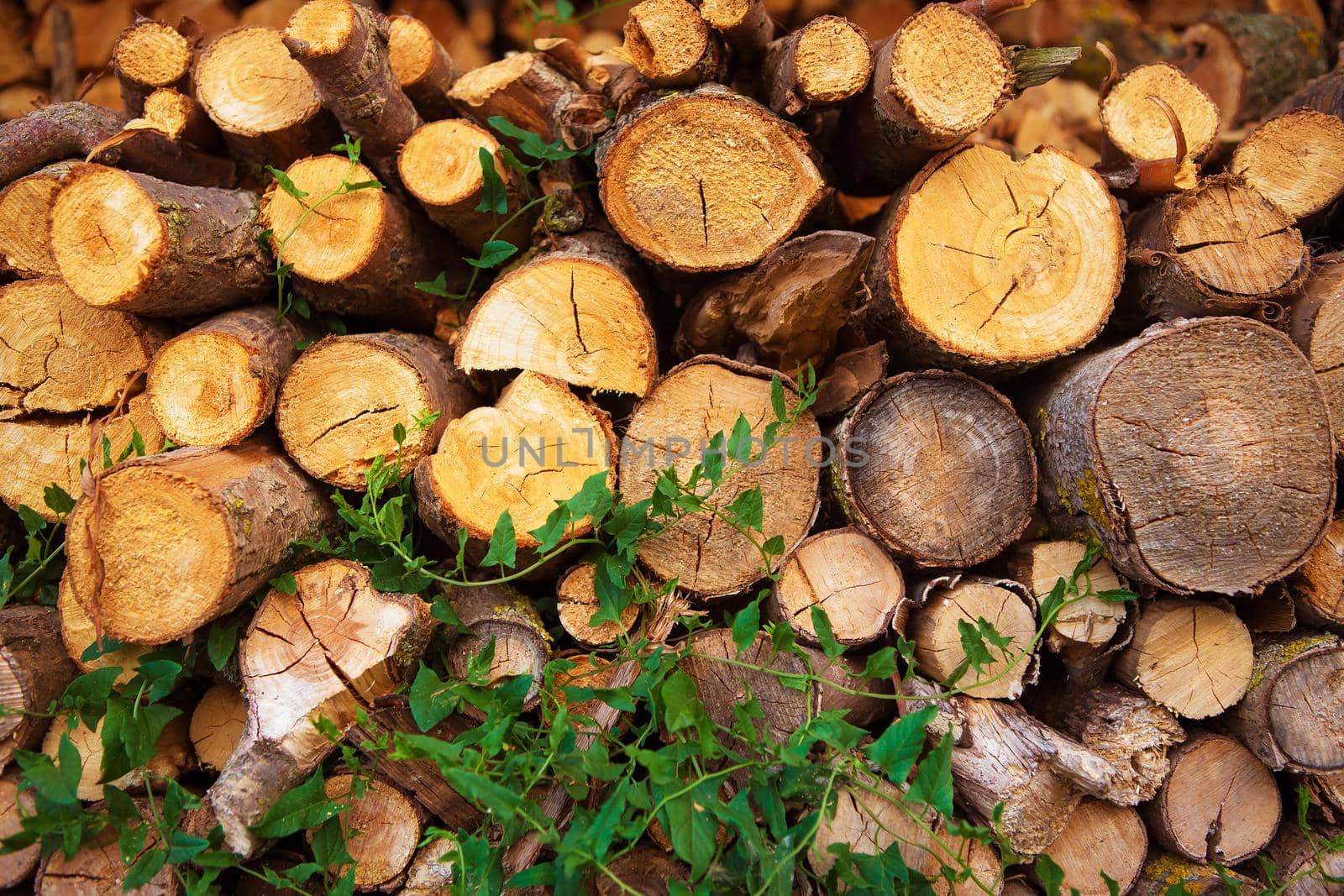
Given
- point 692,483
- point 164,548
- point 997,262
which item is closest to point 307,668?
point 164,548

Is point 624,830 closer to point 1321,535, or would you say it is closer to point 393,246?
point 393,246

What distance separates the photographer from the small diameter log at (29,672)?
5.05 ft

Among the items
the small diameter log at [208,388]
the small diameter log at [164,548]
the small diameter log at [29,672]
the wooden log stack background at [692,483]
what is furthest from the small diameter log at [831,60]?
the small diameter log at [29,672]

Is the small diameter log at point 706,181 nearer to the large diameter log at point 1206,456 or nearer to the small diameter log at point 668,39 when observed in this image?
the small diameter log at point 668,39

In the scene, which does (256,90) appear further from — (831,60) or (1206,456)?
(1206,456)

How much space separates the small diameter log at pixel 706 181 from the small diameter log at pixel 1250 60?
162cm

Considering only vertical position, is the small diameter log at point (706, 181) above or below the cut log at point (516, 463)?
above

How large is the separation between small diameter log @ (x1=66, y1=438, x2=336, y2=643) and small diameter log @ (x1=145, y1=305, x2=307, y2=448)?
103mm

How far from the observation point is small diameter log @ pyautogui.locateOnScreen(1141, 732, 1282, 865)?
62.2 inches

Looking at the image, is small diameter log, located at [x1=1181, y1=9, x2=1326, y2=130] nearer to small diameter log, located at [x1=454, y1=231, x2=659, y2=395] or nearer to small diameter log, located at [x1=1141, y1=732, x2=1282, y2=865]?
small diameter log, located at [x1=1141, y1=732, x2=1282, y2=865]

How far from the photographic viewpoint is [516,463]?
58.0 inches

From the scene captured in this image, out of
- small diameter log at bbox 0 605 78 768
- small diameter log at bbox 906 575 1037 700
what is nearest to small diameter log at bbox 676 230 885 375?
small diameter log at bbox 906 575 1037 700

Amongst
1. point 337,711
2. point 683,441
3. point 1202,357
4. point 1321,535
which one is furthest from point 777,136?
point 337,711

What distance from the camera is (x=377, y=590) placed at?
4.86 feet
